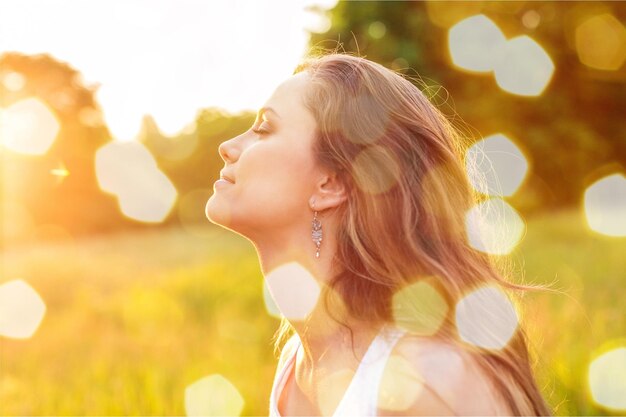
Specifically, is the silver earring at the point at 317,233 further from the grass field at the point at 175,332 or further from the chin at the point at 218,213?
the grass field at the point at 175,332

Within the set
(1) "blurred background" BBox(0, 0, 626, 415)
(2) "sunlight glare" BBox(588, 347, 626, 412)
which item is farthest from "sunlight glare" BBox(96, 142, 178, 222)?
(2) "sunlight glare" BBox(588, 347, 626, 412)

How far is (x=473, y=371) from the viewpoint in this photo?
6.15 ft

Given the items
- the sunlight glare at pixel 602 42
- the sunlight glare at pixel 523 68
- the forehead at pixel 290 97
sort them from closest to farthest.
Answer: the forehead at pixel 290 97, the sunlight glare at pixel 602 42, the sunlight glare at pixel 523 68

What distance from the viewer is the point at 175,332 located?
5.43 meters

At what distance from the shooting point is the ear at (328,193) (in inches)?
87.1

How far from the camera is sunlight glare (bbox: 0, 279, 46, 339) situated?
559 centimetres

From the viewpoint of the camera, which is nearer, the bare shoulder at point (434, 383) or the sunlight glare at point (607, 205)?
the bare shoulder at point (434, 383)

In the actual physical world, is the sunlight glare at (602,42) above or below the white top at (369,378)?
above

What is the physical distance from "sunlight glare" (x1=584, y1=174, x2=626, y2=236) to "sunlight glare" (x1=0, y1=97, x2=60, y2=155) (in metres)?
12.2

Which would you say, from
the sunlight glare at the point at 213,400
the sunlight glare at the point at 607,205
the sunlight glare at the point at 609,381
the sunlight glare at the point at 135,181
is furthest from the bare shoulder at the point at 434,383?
the sunlight glare at the point at 135,181

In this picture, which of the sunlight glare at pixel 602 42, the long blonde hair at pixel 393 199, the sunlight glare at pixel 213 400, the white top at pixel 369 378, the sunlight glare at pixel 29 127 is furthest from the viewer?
the sunlight glare at pixel 602 42

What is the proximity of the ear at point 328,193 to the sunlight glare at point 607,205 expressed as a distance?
8239 mm

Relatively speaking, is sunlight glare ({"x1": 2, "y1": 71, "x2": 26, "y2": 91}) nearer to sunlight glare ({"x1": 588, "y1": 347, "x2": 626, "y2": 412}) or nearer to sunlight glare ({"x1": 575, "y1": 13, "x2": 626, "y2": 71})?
sunlight glare ({"x1": 575, "y1": 13, "x2": 626, "y2": 71})

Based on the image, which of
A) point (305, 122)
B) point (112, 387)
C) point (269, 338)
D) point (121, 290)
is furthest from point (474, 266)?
point (121, 290)
